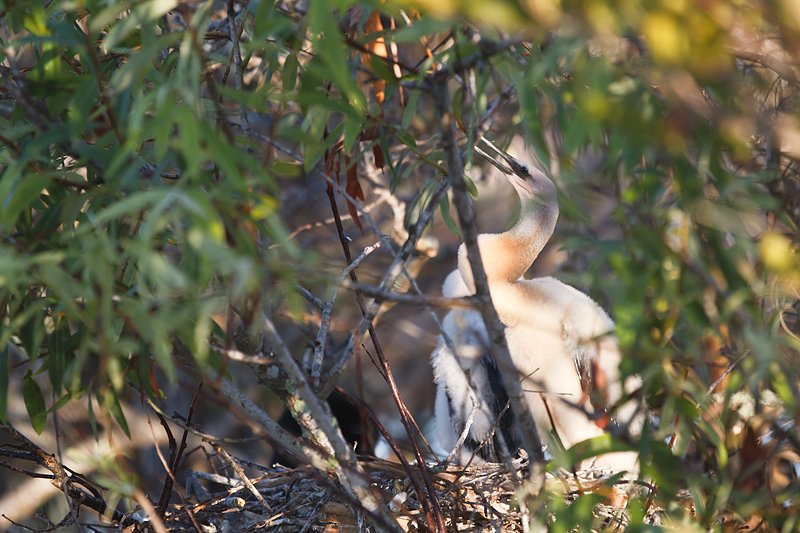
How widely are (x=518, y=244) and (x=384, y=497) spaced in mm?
1121

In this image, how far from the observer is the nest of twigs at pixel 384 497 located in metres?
2.51

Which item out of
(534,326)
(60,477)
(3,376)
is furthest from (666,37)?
(534,326)

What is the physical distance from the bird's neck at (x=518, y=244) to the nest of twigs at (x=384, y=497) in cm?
76

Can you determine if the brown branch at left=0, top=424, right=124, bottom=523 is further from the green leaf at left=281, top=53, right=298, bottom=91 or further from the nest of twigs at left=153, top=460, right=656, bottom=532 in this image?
the green leaf at left=281, top=53, right=298, bottom=91

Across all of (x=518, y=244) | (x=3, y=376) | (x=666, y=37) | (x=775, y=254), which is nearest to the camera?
(x=666, y=37)

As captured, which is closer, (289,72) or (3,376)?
(3,376)

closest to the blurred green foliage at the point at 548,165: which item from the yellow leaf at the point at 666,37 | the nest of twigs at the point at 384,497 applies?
the yellow leaf at the point at 666,37

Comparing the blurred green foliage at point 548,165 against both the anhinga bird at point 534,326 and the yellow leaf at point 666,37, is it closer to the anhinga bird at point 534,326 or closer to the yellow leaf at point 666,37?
the yellow leaf at point 666,37

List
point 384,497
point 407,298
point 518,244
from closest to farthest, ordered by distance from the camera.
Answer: point 407,298 → point 384,497 → point 518,244

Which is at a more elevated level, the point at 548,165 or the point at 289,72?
the point at 289,72

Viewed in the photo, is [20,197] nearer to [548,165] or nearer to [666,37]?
[548,165]

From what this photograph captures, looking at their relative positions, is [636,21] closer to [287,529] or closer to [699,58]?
[699,58]

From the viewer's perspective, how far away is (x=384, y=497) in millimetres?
2479

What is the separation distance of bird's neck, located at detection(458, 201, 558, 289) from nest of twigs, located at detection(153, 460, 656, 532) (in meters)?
0.76
